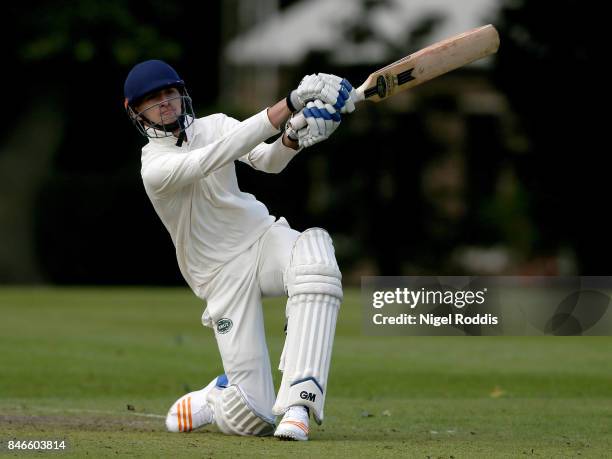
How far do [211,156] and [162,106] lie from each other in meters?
0.54

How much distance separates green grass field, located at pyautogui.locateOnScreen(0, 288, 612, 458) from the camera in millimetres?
5684

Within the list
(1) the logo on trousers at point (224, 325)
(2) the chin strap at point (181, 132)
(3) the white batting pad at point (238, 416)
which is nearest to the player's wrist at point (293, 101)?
(2) the chin strap at point (181, 132)

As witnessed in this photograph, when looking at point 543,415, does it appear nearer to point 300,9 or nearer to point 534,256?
point 534,256

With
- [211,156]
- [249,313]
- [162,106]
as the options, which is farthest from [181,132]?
[249,313]

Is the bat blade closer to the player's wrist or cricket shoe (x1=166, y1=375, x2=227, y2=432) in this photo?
the player's wrist

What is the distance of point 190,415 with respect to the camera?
6.25 m

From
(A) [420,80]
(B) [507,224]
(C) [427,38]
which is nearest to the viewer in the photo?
(A) [420,80]

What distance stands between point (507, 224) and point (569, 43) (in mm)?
5220

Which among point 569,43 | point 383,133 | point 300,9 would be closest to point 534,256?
point 383,133

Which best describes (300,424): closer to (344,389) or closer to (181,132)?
(181,132)

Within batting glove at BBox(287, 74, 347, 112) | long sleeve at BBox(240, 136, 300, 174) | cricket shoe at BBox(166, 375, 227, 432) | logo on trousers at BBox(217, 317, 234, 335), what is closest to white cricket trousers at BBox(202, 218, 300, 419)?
logo on trousers at BBox(217, 317, 234, 335)

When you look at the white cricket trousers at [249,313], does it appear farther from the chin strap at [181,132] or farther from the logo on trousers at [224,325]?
the chin strap at [181,132]

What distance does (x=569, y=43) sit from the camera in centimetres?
2134

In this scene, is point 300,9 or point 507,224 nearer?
point 507,224
